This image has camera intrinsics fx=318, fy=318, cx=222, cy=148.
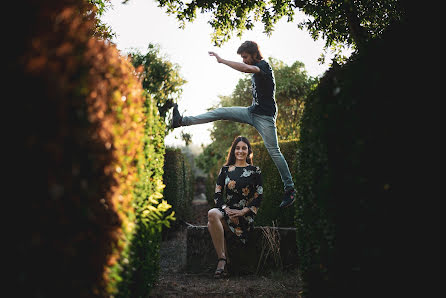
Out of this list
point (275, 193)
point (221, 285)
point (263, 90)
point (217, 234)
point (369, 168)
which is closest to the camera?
point (369, 168)

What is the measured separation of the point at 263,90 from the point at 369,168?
318 cm

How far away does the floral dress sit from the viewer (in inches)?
203

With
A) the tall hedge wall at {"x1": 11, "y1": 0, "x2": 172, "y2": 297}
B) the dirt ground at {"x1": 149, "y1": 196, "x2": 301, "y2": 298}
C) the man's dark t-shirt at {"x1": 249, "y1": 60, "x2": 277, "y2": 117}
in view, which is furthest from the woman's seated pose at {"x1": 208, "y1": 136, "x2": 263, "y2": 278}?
the tall hedge wall at {"x1": 11, "y1": 0, "x2": 172, "y2": 297}

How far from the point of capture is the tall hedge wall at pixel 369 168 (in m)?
2.13

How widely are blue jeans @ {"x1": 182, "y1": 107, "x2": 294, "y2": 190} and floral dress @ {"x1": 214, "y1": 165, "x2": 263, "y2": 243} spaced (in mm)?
443

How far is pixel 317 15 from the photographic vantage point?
21.3 ft

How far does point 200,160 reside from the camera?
21.5m

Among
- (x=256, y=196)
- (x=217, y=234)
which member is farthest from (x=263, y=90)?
(x=217, y=234)

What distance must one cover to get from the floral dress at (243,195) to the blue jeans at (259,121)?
443 mm

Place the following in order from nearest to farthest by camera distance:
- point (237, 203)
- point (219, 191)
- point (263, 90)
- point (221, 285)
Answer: point (221, 285) < point (263, 90) < point (237, 203) < point (219, 191)

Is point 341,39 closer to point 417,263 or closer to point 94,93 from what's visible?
point 417,263

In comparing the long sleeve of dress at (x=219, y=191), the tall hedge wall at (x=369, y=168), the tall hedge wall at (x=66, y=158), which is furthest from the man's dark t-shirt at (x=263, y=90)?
the tall hedge wall at (x=66, y=158)

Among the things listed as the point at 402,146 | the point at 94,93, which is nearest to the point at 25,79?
the point at 94,93

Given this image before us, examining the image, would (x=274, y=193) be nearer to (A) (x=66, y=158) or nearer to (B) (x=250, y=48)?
(B) (x=250, y=48)
